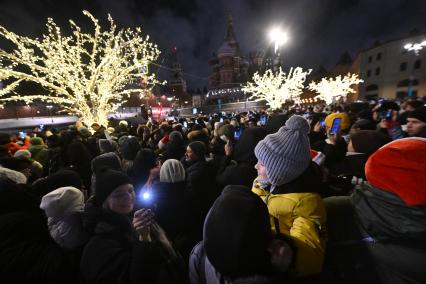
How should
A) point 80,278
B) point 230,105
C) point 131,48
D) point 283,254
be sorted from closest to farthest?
1. point 283,254
2. point 80,278
3. point 131,48
4. point 230,105

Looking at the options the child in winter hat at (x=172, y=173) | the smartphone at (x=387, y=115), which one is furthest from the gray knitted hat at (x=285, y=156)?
the smartphone at (x=387, y=115)

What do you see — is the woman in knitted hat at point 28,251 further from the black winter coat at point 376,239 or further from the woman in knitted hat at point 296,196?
the black winter coat at point 376,239

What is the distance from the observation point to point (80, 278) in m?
1.84

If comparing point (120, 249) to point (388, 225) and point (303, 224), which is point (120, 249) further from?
point (388, 225)

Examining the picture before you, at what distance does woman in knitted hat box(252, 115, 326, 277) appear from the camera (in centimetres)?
122

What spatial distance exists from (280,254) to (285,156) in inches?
30.3

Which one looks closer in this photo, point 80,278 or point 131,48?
point 80,278

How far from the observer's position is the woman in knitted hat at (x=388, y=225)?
1.10 metres

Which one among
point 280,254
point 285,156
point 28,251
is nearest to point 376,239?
point 280,254

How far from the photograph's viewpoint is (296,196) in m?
1.50

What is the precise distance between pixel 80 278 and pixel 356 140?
14.6 feet

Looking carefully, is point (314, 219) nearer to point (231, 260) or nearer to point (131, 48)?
point (231, 260)

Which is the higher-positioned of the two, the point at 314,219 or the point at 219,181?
the point at 314,219

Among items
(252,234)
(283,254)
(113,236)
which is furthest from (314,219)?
(113,236)
